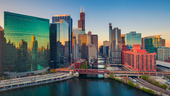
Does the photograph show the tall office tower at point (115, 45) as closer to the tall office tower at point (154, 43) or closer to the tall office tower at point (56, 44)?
the tall office tower at point (154, 43)

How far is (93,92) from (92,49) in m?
145

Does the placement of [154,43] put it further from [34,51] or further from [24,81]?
[24,81]

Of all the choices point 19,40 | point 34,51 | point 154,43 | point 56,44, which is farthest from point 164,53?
point 19,40

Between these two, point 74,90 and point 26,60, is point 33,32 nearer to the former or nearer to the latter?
point 26,60

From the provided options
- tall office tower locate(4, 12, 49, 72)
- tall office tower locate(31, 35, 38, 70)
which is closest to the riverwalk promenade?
tall office tower locate(4, 12, 49, 72)

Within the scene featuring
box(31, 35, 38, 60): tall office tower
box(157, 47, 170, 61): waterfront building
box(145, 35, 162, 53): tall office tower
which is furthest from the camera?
box(145, 35, 162, 53): tall office tower

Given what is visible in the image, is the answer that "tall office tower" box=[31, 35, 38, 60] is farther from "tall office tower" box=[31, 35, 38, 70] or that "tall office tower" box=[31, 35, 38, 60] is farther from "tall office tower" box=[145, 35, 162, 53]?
"tall office tower" box=[145, 35, 162, 53]

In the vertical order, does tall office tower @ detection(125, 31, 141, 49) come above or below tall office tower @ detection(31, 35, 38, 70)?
above

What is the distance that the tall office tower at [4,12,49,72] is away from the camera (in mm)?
62119

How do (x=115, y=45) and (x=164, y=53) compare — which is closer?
(x=164, y=53)

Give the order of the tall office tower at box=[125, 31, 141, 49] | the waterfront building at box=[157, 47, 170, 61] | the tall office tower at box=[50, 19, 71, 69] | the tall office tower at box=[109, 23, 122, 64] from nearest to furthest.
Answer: the tall office tower at box=[50, 19, 71, 69], the waterfront building at box=[157, 47, 170, 61], the tall office tower at box=[109, 23, 122, 64], the tall office tower at box=[125, 31, 141, 49]

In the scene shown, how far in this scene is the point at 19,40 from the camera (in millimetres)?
66250

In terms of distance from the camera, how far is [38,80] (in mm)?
56594

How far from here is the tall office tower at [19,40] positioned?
62.1 metres
